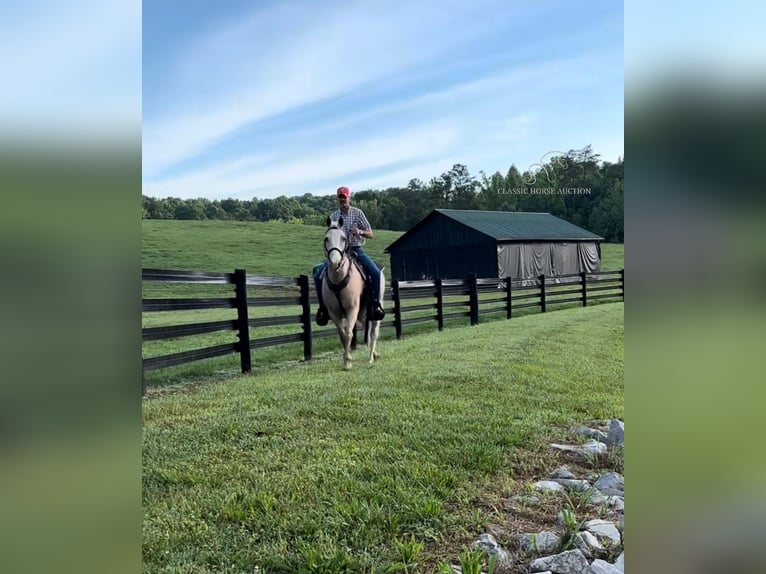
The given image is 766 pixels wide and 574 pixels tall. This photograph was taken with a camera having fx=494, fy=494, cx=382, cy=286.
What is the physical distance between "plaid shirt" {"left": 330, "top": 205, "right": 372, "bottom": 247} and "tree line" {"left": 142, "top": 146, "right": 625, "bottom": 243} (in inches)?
1.1

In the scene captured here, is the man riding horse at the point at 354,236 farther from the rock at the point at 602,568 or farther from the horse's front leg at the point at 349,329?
the rock at the point at 602,568

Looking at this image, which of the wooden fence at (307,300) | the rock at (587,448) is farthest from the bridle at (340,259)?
the rock at (587,448)

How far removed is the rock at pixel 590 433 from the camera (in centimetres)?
176

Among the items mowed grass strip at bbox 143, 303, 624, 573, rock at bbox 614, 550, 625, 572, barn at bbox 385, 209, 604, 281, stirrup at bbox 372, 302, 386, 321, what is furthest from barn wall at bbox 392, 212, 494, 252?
rock at bbox 614, 550, 625, 572

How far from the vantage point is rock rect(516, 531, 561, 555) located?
4.93 ft

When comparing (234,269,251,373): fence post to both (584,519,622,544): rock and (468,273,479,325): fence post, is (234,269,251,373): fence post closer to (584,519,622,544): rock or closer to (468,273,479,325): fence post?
(468,273,479,325): fence post

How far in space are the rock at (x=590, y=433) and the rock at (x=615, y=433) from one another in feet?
0.05

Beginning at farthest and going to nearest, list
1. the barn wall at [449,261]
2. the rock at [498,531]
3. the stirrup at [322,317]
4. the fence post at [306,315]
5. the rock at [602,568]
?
the stirrup at [322,317], the fence post at [306,315], the barn wall at [449,261], the rock at [498,531], the rock at [602,568]

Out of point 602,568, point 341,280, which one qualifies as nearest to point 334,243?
point 341,280

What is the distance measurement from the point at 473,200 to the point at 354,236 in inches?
22.2
